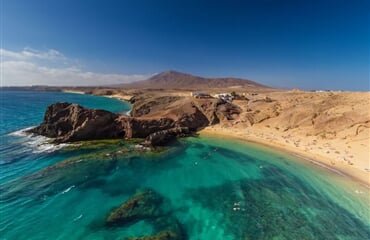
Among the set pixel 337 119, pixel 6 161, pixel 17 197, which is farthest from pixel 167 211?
pixel 337 119

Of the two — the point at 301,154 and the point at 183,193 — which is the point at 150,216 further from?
the point at 301,154

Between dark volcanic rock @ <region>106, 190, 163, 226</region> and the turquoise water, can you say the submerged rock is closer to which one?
the turquoise water

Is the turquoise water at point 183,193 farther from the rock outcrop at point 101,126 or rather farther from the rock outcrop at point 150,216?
the rock outcrop at point 101,126

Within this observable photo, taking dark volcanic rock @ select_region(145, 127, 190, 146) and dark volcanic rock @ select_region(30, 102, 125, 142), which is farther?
dark volcanic rock @ select_region(30, 102, 125, 142)

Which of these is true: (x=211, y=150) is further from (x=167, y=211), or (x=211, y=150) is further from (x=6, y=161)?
(x=6, y=161)

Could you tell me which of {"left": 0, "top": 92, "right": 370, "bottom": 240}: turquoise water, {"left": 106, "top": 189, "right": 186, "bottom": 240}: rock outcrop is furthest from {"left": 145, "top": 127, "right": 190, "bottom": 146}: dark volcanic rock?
{"left": 106, "top": 189, "right": 186, "bottom": 240}: rock outcrop

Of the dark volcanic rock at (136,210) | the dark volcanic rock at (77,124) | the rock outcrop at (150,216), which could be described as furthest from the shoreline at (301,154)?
the dark volcanic rock at (136,210)
